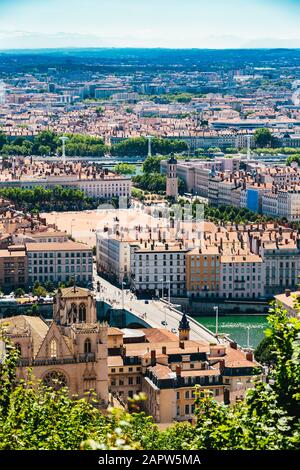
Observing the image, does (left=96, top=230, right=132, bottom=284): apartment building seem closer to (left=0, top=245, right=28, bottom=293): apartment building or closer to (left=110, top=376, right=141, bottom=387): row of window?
(left=0, top=245, right=28, bottom=293): apartment building

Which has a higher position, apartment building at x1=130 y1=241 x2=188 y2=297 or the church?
the church

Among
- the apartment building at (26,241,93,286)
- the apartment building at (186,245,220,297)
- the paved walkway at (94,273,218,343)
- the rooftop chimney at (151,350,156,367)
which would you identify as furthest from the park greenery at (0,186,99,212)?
the rooftop chimney at (151,350,156,367)

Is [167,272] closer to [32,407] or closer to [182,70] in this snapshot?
[32,407]

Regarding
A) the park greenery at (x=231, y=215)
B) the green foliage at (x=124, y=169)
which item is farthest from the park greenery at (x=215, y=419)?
the green foliage at (x=124, y=169)

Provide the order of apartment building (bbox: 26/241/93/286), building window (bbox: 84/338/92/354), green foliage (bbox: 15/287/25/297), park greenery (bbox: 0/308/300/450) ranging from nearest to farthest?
park greenery (bbox: 0/308/300/450) < building window (bbox: 84/338/92/354) < green foliage (bbox: 15/287/25/297) < apartment building (bbox: 26/241/93/286)

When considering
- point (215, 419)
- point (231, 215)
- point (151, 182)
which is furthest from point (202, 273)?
point (215, 419)

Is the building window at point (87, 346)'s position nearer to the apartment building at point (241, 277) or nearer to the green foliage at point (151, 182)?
the apartment building at point (241, 277)
